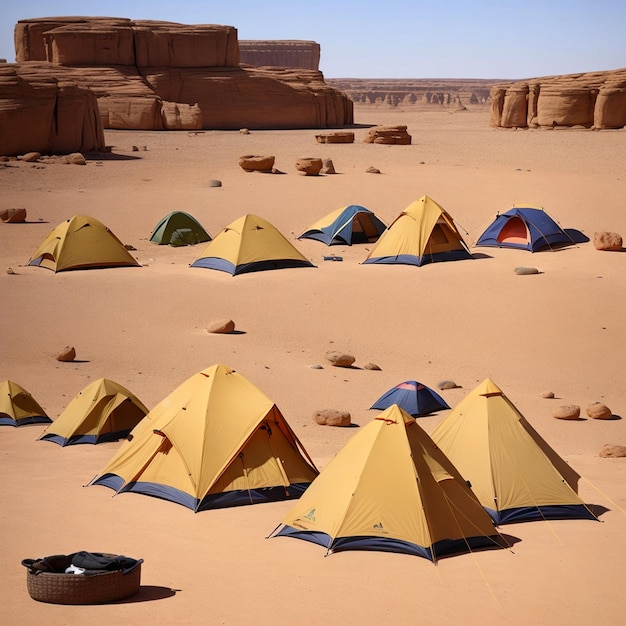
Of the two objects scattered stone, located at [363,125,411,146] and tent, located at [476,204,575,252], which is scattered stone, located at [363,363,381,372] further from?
scattered stone, located at [363,125,411,146]

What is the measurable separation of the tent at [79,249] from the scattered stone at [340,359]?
876 centimetres

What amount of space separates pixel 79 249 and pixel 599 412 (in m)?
13.9

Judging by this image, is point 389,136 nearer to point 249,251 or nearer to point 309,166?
point 309,166

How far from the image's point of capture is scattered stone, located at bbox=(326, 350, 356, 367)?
63.7 feet

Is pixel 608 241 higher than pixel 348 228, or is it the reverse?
pixel 608 241

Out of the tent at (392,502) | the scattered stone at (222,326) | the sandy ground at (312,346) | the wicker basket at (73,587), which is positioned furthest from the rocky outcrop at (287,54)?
the wicker basket at (73,587)

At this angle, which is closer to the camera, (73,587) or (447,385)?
(73,587)

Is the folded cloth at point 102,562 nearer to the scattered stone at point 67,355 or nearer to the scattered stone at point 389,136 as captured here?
the scattered stone at point 67,355

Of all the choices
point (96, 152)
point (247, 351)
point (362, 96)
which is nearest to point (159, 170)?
point (96, 152)

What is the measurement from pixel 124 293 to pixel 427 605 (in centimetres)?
1573

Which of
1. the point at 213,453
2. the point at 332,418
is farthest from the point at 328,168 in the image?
the point at 213,453

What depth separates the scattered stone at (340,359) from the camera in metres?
19.4

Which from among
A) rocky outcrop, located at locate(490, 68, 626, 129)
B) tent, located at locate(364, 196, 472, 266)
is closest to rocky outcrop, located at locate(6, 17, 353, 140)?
rocky outcrop, located at locate(490, 68, 626, 129)

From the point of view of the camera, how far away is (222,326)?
68.9 feet
